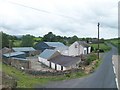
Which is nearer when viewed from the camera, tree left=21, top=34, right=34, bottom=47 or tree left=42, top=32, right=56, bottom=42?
tree left=21, top=34, right=34, bottom=47

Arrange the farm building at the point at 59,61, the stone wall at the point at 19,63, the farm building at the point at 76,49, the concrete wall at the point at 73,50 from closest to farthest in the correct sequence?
the farm building at the point at 59,61
the stone wall at the point at 19,63
the farm building at the point at 76,49
the concrete wall at the point at 73,50

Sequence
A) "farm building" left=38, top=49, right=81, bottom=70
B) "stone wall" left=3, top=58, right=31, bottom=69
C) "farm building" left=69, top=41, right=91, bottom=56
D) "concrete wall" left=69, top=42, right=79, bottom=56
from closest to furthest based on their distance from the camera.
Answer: "farm building" left=38, top=49, right=81, bottom=70, "stone wall" left=3, top=58, right=31, bottom=69, "farm building" left=69, top=41, right=91, bottom=56, "concrete wall" left=69, top=42, right=79, bottom=56

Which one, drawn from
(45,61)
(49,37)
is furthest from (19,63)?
(49,37)

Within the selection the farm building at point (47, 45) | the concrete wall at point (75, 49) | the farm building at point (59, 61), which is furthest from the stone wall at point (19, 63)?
the farm building at point (47, 45)

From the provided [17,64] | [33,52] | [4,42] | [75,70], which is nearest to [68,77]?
[75,70]

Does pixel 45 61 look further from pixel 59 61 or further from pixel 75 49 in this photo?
pixel 75 49

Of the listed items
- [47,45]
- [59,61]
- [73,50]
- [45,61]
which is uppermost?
[47,45]

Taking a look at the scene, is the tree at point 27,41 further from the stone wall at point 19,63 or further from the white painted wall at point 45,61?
the stone wall at point 19,63

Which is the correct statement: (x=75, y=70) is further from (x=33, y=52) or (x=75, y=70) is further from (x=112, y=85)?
(x=33, y=52)

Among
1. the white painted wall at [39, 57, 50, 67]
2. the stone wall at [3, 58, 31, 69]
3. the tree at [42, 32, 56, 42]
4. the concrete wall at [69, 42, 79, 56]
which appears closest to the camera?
the stone wall at [3, 58, 31, 69]

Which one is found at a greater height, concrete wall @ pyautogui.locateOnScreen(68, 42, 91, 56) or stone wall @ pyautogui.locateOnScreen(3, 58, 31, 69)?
concrete wall @ pyautogui.locateOnScreen(68, 42, 91, 56)

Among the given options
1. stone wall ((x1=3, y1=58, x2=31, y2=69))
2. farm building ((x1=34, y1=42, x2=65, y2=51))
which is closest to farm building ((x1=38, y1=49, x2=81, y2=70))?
stone wall ((x1=3, y1=58, x2=31, y2=69))

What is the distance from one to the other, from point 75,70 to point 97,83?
843 centimetres

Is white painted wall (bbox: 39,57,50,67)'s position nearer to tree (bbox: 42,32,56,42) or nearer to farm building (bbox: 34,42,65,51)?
farm building (bbox: 34,42,65,51)
